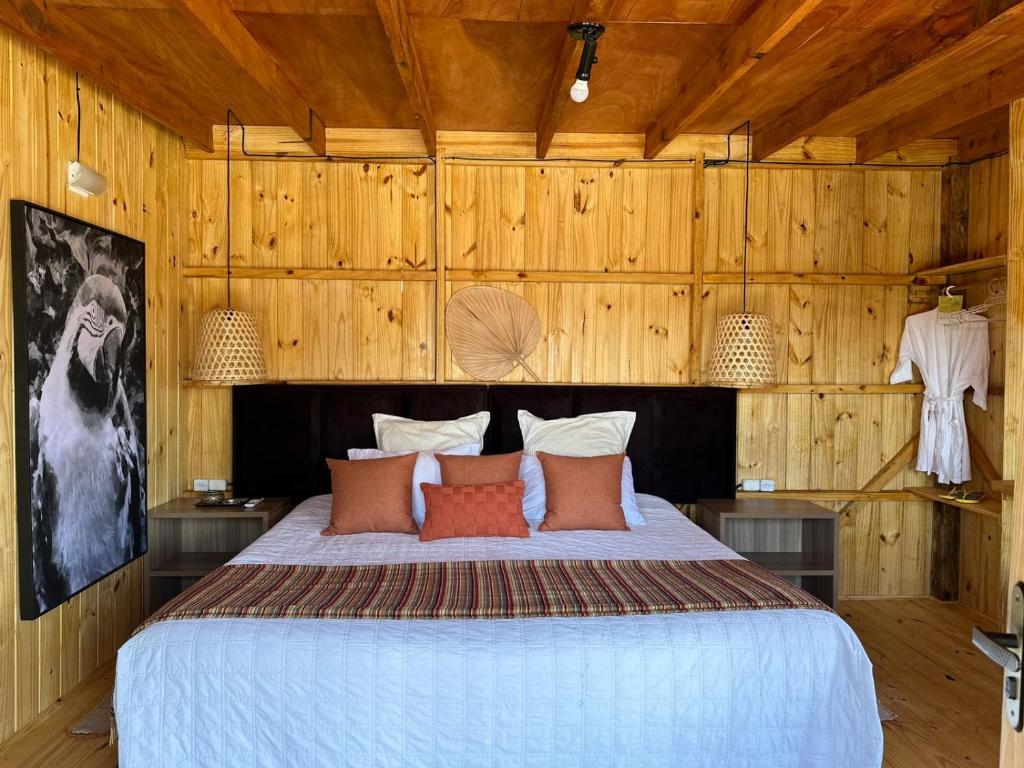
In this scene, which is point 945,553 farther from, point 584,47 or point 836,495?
point 584,47

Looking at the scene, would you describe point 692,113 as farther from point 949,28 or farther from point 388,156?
point 388,156

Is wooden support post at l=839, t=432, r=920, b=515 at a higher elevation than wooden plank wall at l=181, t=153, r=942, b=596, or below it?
below

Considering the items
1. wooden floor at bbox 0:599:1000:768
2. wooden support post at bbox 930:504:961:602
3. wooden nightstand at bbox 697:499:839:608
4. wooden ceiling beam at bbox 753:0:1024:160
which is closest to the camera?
wooden ceiling beam at bbox 753:0:1024:160

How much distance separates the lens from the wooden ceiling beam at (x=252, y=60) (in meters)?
2.50

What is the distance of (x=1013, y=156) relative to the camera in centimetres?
330

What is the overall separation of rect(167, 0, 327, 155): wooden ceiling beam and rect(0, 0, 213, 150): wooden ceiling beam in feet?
0.99

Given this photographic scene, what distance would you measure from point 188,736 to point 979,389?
4.14 meters

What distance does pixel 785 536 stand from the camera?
420cm

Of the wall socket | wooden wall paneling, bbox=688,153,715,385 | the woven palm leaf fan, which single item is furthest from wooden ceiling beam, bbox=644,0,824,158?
the wall socket

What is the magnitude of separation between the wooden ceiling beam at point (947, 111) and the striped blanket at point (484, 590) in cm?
235

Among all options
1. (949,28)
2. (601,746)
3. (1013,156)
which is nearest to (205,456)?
(601,746)

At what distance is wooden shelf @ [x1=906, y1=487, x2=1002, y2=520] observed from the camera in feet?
12.5

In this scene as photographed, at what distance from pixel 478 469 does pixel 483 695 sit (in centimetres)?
151

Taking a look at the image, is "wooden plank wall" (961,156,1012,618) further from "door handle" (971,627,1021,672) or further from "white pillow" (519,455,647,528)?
"door handle" (971,627,1021,672)
